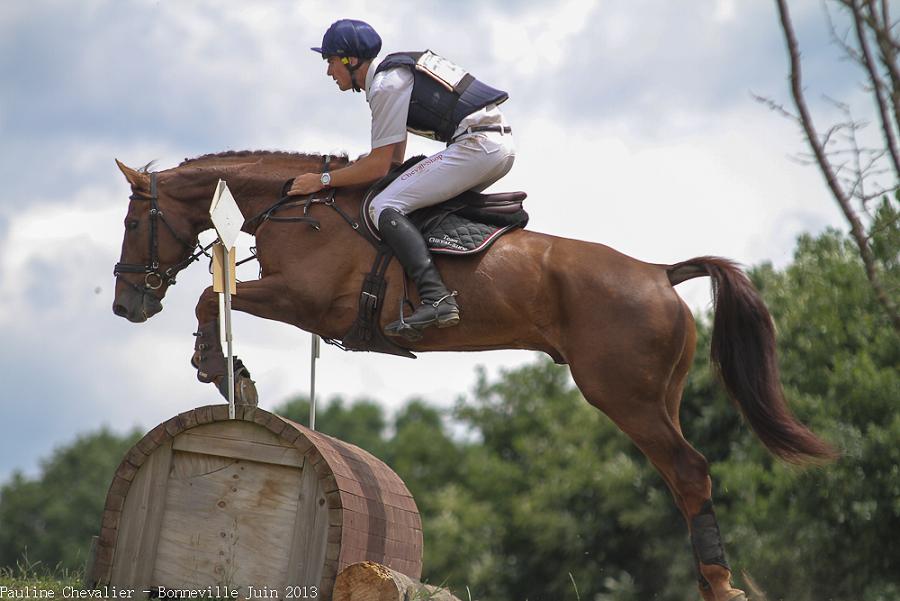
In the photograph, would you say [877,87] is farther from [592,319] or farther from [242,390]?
[242,390]

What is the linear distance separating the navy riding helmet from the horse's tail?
92.1 inches

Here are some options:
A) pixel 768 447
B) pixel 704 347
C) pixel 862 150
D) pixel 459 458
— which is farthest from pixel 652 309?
pixel 459 458

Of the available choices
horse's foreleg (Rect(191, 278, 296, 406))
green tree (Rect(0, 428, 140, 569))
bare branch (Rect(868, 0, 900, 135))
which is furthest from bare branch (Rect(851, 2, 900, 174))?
green tree (Rect(0, 428, 140, 569))

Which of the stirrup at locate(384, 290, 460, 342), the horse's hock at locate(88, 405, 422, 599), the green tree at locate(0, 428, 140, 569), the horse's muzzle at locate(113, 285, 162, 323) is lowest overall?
the horse's hock at locate(88, 405, 422, 599)

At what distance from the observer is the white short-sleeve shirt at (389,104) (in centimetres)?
716

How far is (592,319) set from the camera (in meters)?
6.95

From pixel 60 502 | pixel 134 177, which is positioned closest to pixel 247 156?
pixel 134 177

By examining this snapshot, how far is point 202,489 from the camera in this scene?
648cm

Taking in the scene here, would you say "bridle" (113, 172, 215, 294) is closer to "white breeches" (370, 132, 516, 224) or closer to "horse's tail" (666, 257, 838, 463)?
"white breeches" (370, 132, 516, 224)

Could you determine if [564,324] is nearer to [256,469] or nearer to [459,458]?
[256,469]

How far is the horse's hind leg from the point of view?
6637 mm

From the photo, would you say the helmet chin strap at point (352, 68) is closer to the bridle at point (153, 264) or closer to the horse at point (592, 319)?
the horse at point (592, 319)

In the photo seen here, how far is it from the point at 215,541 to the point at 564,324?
2396mm

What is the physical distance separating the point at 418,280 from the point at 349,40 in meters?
1.63
